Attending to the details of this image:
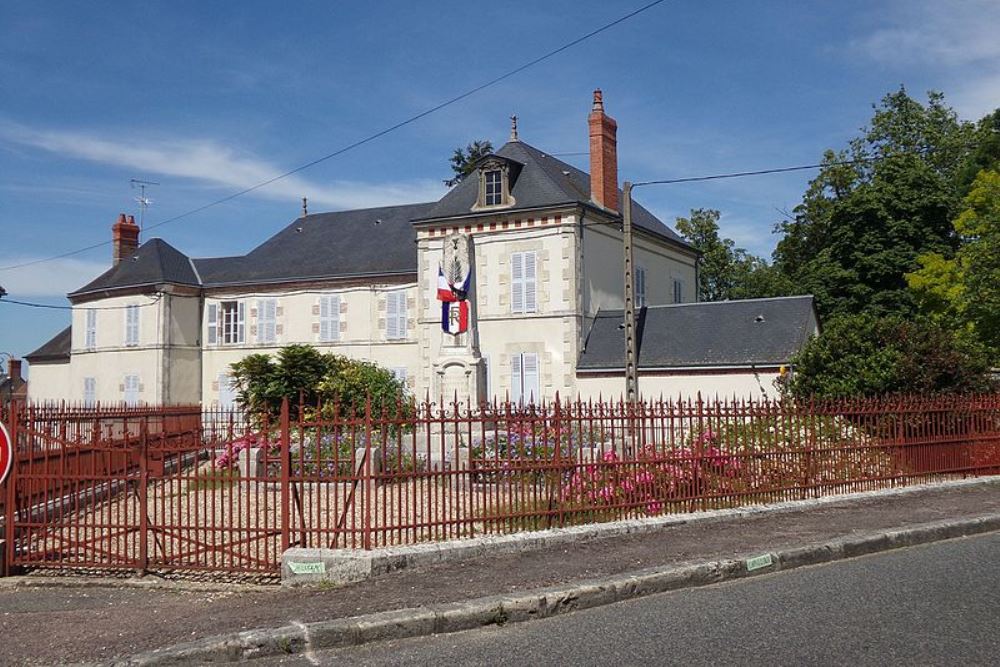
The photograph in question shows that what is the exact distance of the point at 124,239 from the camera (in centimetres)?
3759

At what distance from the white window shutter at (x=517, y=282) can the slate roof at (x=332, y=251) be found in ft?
15.4

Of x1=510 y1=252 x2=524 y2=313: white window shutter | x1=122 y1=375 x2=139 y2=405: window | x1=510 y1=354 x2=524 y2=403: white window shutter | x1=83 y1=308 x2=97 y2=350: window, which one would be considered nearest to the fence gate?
x1=510 y1=354 x2=524 y2=403: white window shutter

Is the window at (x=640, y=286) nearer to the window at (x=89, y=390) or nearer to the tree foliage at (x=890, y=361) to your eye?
the tree foliage at (x=890, y=361)

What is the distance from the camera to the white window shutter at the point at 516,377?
87.3 feet

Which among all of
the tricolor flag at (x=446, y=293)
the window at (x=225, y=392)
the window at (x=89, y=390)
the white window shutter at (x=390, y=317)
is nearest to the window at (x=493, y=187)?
the white window shutter at (x=390, y=317)

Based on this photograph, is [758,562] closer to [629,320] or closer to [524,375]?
[629,320]

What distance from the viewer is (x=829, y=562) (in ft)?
28.5

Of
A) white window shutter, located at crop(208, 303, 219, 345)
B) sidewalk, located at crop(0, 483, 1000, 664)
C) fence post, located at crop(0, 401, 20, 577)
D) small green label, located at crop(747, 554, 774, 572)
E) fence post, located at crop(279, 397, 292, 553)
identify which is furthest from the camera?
white window shutter, located at crop(208, 303, 219, 345)

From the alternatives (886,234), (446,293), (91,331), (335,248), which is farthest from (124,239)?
(886,234)

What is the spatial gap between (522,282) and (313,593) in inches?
783

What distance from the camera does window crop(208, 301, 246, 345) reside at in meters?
33.4

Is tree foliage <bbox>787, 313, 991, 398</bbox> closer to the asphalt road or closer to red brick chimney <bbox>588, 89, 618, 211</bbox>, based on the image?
the asphalt road

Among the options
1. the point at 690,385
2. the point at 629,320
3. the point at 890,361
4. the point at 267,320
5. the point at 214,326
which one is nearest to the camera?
the point at 890,361

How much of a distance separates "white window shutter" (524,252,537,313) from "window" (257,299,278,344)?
10.6 meters
